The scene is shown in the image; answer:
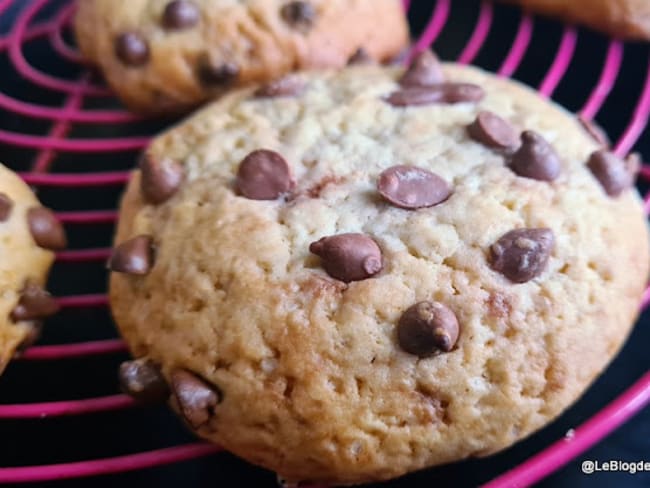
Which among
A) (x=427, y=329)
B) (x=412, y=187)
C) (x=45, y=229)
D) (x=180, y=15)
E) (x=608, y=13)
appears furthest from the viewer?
(x=608, y=13)

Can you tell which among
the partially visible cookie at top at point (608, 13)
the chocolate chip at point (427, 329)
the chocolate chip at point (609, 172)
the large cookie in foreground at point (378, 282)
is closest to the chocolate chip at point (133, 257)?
the large cookie in foreground at point (378, 282)

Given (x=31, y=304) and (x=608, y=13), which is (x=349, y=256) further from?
(x=608, y=13)

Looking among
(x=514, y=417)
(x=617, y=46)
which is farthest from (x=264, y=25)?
(x=514, y=417)

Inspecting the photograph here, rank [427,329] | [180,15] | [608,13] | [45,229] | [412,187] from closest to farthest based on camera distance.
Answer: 1. [427,329]
2. [412,187]
3. [45,229]
4. [180,15]
5. [608,13]

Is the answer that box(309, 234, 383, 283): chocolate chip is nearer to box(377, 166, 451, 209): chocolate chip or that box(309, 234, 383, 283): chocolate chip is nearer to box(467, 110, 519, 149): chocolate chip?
box(377, 166, 451, 209): chocolate chip

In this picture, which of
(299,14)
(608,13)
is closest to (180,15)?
(299,14)

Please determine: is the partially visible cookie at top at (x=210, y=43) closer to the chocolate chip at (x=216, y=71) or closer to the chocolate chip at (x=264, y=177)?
the chocolate chip at (x=216, y=71)
